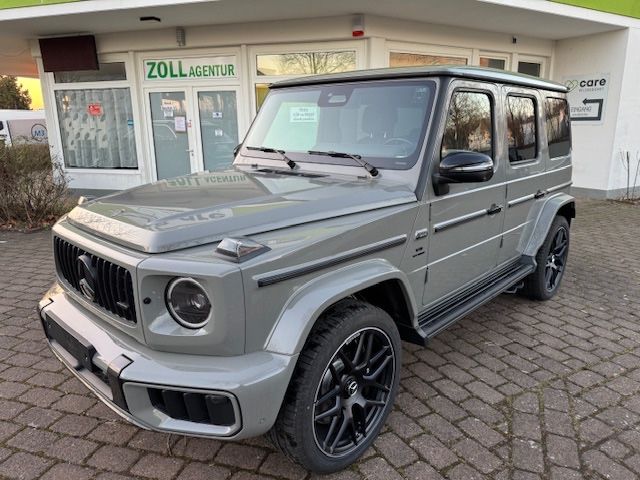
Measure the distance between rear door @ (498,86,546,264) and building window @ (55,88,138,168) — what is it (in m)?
8.78

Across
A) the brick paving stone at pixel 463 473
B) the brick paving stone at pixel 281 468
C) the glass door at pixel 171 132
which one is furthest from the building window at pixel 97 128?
the brick paving stone at pixel 463 473

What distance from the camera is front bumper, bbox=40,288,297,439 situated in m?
1.91

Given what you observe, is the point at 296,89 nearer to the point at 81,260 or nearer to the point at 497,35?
the point at 81,260

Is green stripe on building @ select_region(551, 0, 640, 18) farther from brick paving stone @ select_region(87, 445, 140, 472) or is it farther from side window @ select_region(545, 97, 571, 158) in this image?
brick paving stone @ select_region(87, 445, 140, 472)

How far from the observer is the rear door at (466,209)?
2977 millimetres

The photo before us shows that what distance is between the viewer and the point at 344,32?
8203mm

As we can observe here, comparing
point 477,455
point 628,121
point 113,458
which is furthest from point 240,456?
point 628,121

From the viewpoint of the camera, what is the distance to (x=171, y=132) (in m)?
10.1

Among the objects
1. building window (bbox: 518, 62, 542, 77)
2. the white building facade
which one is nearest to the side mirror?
the white building facade

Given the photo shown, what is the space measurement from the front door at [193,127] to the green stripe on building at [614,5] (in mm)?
6388

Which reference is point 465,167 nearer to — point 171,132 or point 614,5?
point 171,132

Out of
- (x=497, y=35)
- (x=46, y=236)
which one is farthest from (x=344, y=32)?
(x=46, y=236)

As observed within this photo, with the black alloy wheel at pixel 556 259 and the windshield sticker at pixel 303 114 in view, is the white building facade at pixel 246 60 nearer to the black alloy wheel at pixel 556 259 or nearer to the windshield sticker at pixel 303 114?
the black alloy wheel at pixel 556 259

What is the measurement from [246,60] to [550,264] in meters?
6.82
